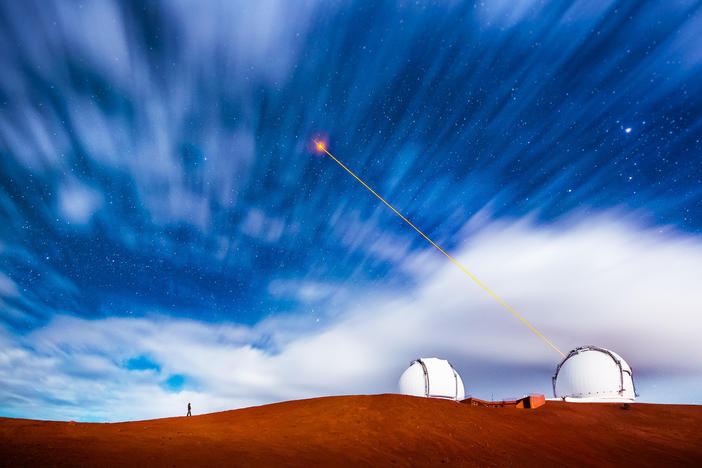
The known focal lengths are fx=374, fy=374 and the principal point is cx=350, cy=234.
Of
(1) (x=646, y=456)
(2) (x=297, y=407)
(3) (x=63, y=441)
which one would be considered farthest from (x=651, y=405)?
(3) (x=63, y=441)

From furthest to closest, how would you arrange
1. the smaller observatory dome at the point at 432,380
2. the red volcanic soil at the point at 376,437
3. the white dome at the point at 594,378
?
the smaller observatory dome at the point at 432,380, the white dome at the point at 594,378, the red volcanic soil at the point at 376,437

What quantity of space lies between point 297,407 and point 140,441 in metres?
11.0

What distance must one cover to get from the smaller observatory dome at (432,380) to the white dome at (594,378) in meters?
9.65

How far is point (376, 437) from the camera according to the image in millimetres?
18797

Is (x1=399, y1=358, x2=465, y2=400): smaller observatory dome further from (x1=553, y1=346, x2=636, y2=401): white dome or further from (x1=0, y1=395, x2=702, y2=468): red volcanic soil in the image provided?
(x1=0, y1=395, x2=702, y2=468): red volcanic soil

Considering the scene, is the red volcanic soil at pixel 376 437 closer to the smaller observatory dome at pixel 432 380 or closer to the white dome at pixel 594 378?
the white dome at pixel 594 378

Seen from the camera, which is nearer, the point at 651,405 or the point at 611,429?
the point at 611,429

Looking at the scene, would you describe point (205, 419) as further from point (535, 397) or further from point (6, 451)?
point (535, 397)

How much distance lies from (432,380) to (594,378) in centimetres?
1436

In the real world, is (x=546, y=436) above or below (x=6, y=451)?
below

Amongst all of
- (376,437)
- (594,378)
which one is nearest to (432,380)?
(594,378)

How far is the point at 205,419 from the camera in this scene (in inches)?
904

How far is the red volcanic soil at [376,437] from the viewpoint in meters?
14.4

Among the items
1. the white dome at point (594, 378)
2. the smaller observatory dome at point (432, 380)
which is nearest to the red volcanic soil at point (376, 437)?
the white dome at point (594, 378)
